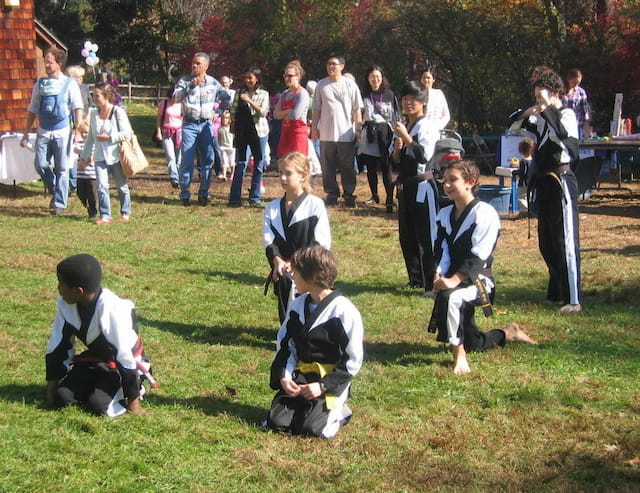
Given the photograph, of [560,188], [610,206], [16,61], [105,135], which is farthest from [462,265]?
[16,61]

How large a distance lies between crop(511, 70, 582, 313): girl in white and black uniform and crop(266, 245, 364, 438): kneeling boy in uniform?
3.21m

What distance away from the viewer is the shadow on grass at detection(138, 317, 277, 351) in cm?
688

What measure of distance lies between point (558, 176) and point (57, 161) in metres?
6.98

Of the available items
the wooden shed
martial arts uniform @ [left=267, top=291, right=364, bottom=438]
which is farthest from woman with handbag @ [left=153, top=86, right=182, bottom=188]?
martial arts uniform @ [left=267, top=291, right=364, bottom=438]

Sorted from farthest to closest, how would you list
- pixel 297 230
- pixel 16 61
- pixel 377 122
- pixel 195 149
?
pixel 16 61, pixel 195 149, pixel 377 122, pixel 297 230

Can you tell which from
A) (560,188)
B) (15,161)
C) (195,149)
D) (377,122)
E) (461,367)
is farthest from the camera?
(15,161)

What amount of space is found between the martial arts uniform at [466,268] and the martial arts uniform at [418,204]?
5.83 ft

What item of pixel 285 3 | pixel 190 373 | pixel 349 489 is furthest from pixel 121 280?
pixel 285 3

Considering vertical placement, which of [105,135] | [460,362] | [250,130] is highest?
[250,130]

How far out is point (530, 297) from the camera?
8.34 metres

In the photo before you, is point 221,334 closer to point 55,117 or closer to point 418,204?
point 418,204

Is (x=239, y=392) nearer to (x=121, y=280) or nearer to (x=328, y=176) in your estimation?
(x=121, y=280)

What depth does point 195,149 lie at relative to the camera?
520 inches

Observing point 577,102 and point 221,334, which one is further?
point 577,102
